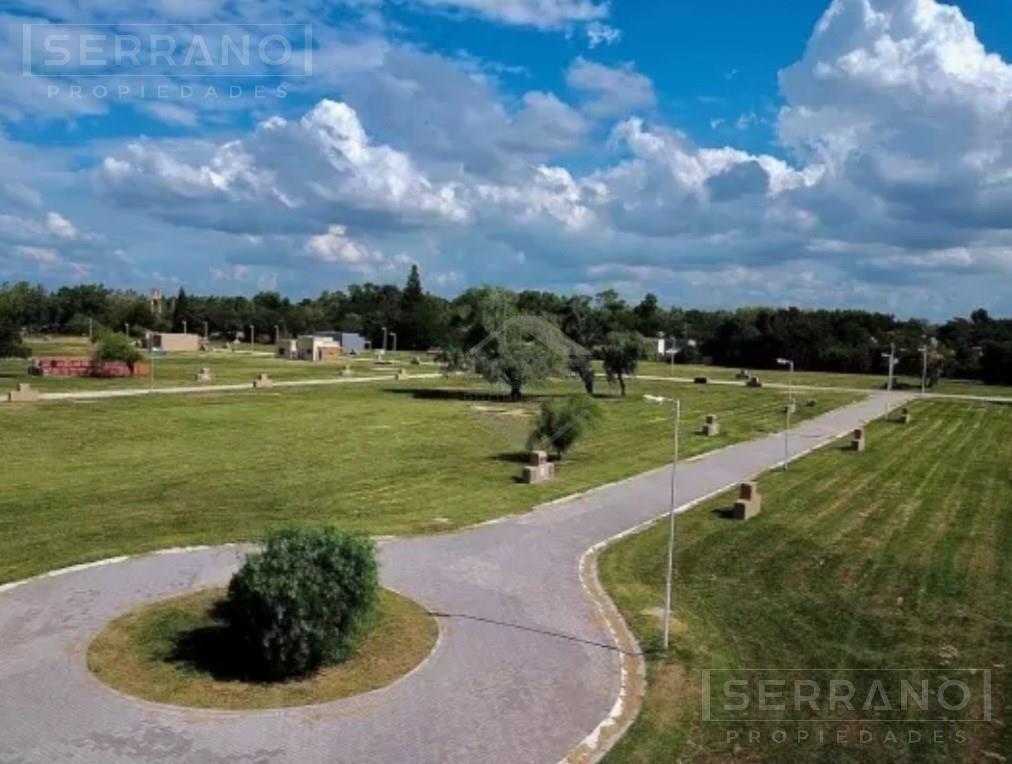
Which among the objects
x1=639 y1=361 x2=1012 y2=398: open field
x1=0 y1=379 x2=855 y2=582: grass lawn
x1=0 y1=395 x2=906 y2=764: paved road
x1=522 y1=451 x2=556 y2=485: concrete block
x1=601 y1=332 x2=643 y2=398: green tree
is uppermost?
x1=601 y1=332 x2=643 y2=398: green tree

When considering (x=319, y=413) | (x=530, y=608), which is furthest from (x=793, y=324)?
(x=530, y=608)

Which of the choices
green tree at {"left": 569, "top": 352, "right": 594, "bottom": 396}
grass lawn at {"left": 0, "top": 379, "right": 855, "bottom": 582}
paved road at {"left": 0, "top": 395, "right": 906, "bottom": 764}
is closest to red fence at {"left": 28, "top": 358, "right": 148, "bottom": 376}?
grass lawn at {"left": 0, "top": 379, "right": 855, "bottom": 582}

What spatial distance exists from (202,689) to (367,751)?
2.78 metres

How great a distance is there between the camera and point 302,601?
11844mm

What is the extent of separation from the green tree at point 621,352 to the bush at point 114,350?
3684cm

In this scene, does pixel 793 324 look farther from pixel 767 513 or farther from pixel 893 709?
pixel 893 709

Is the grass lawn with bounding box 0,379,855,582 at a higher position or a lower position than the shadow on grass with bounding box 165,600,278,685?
higher

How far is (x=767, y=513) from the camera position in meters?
23.9

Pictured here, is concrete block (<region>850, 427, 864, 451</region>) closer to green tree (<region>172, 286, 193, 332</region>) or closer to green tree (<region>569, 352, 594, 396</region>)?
green tree (<region>569, 352, 594, 396</region>)

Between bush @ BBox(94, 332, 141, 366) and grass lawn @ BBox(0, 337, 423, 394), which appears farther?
bush @ BBox(94, 332, 141, 366)

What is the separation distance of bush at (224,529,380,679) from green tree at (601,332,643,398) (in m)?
46.2

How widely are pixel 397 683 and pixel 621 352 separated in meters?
47.2

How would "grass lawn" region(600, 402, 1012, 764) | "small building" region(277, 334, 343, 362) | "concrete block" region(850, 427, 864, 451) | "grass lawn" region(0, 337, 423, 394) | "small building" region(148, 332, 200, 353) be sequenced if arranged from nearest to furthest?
"grass lawn" region(600, 402, 1012, 764) → "concrete block" region(850, 427, 864, 451) → "grass lawn" region(0, 337, 423, 394) → "small building" region(277, 334, 343, 362) → "small building" region(148, 332, 200, 353)

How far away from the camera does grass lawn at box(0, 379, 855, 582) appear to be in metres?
20.3
